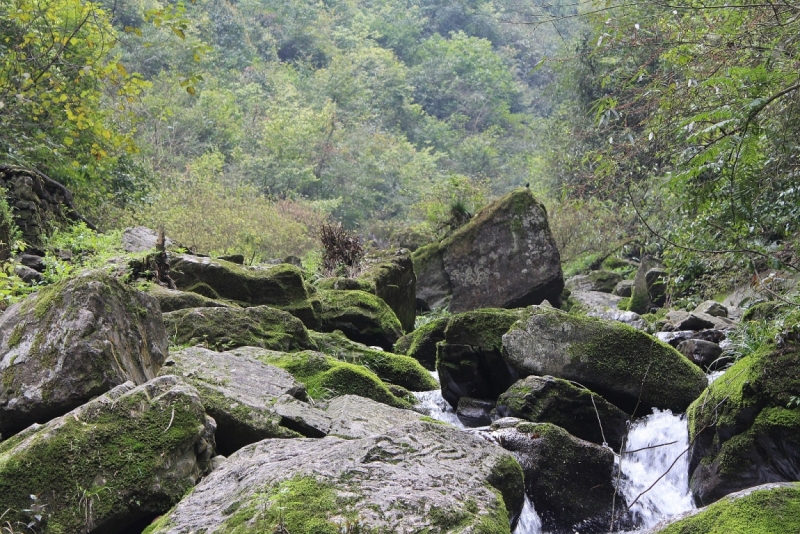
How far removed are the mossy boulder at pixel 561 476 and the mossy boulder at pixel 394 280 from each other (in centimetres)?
632

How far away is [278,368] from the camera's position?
6.17m

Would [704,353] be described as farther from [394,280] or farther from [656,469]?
[394,280]

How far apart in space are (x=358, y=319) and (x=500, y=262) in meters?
5.55

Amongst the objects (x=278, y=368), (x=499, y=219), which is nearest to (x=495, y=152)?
(x=499, y=219)

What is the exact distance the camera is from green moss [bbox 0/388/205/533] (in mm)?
3709

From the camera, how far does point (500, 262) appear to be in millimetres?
15367

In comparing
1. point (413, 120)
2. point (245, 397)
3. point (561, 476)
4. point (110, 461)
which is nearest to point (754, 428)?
point (561, 476)

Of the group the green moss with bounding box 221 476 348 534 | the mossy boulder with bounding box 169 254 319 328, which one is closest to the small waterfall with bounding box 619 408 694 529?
the green moss with bounding box 221 476 348 534

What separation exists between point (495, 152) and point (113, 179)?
31185mm

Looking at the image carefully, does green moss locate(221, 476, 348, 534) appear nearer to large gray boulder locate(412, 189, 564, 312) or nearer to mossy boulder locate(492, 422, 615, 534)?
mossy boulder locate(492, 422, 615, 534)

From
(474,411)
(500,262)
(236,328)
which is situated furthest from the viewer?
(500,262)

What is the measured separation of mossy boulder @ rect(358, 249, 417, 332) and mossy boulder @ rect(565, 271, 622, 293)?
664 centimetres

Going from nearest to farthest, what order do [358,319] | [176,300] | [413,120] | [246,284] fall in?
[176,300] < [246,284] < [358,319] < [413,120]

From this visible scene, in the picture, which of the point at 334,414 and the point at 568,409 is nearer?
→ the point at 334,414
